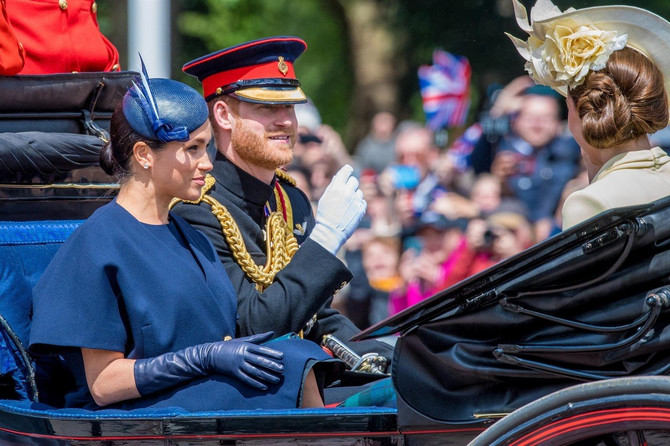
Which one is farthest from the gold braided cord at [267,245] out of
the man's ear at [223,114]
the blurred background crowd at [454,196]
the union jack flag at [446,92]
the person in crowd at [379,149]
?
the union jack flag at [446,92]

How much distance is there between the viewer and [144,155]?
2717 mm

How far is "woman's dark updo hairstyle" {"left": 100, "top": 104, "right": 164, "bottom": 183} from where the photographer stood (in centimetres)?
271

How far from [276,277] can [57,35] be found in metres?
1.18

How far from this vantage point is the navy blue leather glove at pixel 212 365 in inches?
101

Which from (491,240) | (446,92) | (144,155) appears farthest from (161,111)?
(446,92)

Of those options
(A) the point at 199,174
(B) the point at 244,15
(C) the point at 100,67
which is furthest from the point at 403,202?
(B) the point at 244,15

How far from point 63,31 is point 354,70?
8589mm

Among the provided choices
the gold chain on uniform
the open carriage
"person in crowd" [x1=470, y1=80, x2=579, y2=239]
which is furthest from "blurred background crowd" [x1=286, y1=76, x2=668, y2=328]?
the open carriage

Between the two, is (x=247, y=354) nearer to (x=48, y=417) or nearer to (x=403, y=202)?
(x=48, y=417)

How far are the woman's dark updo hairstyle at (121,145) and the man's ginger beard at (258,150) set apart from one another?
0.59 meters

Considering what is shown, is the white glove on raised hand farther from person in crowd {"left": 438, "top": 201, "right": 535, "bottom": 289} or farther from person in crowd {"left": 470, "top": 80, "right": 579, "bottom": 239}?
person in crowd {"left": 470, "top": 80, "right": 579, "bottom": 239}

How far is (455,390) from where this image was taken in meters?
2.34

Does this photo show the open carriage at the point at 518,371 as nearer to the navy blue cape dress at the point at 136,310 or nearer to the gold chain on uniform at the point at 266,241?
the navy blue cape dress at the point at 136,310

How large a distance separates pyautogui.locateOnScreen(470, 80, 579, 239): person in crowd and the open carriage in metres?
3.47
